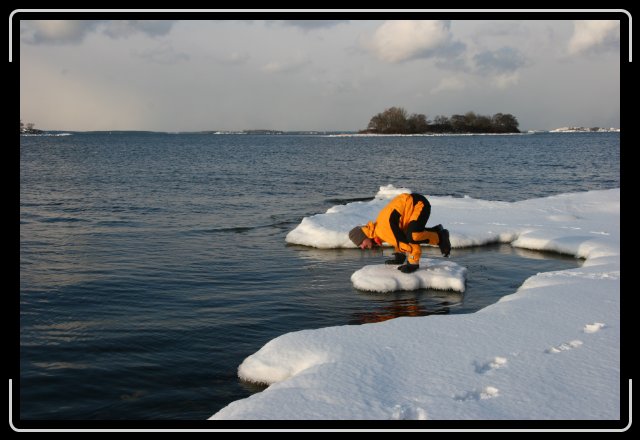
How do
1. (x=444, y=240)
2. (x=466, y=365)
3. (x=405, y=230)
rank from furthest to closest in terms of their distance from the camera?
(x=444, y=240), (x=405, y=230), (x=466, y=365)

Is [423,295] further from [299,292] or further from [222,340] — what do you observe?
[222,340]

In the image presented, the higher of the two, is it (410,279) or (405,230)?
(405,230)

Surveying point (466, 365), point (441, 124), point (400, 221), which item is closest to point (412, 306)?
point (400, 221)

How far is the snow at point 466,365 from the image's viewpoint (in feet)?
15.0

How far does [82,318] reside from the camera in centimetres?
826

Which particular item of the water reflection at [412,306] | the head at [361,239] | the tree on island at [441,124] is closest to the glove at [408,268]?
the water reflection at [412,306]

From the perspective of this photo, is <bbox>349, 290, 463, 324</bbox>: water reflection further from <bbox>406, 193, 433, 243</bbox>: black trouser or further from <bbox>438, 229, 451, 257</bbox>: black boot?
<bbox>406, 193, 433, 243</bbox>: black trouser

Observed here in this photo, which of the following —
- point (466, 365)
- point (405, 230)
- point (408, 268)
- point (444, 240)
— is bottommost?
point (466, 365)

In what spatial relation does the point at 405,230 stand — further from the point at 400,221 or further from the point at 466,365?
the point at 466,365

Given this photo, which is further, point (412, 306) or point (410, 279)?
point (410, 279)

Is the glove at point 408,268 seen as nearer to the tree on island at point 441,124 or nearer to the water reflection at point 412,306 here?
the water reflection at point 412,306

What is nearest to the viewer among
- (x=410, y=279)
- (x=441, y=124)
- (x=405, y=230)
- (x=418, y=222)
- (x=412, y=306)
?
(x=412, y=306)

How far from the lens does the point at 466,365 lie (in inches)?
217

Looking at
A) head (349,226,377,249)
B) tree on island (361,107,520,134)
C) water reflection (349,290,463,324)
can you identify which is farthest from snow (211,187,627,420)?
tree on island (361,107,520,134)
